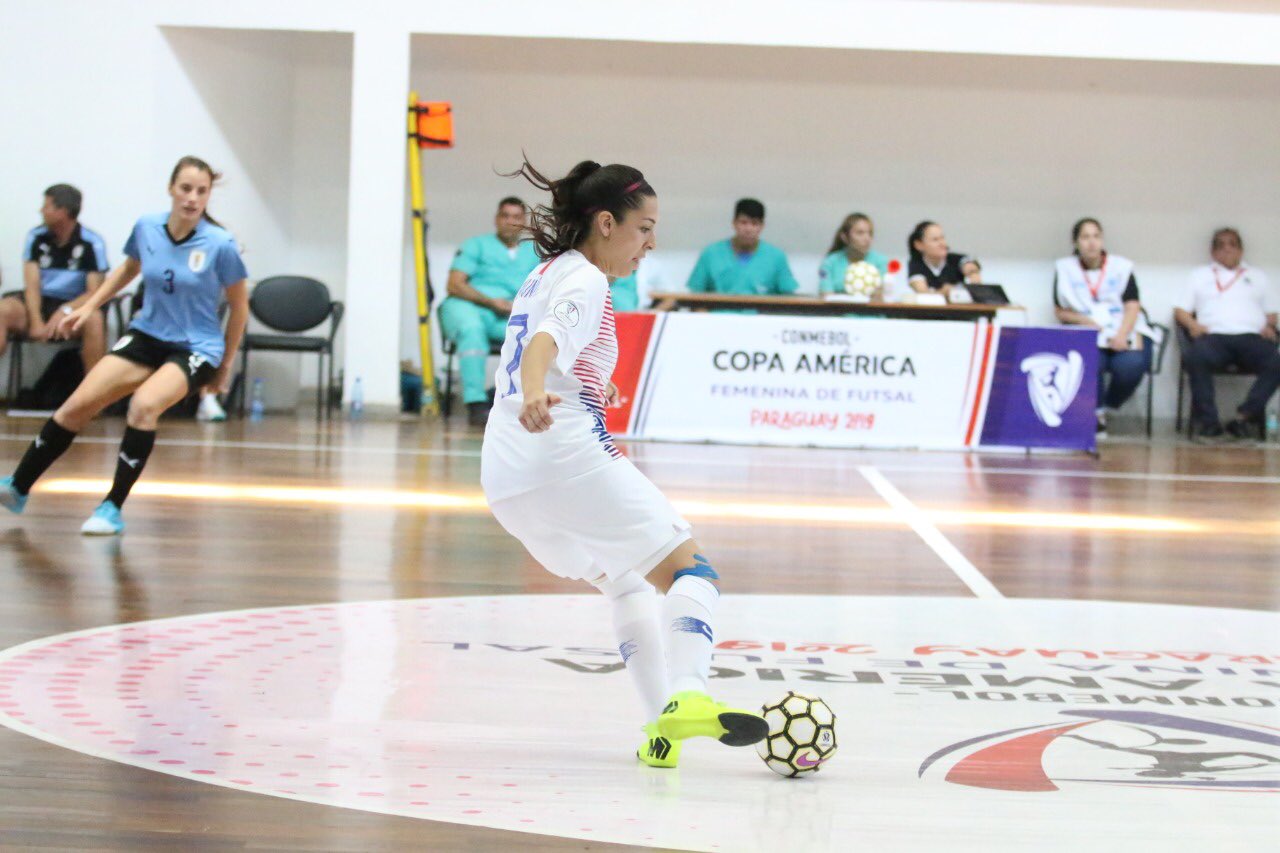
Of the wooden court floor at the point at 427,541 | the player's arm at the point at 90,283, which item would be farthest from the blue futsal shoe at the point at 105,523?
the player's arm at the point at 90,283

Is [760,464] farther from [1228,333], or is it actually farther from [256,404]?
[1228,333]

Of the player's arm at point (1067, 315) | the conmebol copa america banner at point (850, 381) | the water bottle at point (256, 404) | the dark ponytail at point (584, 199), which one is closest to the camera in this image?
the dark ponytail at point (584, 199)

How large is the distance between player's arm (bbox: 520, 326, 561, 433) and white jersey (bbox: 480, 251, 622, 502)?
27mm

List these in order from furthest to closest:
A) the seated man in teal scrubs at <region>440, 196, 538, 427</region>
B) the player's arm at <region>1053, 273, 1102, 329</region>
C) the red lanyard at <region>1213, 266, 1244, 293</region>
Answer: the red lanyard at <region>1213, 266, 1244, 293</region>
the player's arm at <region>1053, 273, 1102, 329</region>
the seated man in teal scrubs at <region>440, 196, 538, 427</region>

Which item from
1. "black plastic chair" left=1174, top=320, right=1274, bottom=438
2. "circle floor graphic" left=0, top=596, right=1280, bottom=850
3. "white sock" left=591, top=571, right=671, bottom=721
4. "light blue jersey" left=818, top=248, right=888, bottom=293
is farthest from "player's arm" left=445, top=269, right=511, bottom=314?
"white sock" left=591, top=571, right=671, bottom=721

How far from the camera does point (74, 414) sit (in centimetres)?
586

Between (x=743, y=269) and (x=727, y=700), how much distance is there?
8676 mm

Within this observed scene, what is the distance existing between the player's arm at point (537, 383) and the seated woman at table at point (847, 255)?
8.64 metres

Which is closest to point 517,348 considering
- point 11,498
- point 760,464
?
point 11,498

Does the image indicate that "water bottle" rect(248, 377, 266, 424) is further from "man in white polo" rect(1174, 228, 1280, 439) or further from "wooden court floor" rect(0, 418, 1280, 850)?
"man in white polo" rect(1174, 228, 1280, 439)

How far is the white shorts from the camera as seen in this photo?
306 centimetres

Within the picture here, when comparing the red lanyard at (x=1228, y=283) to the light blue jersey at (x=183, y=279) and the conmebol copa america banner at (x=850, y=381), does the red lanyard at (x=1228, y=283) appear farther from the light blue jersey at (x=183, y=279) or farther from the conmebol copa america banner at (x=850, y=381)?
the light blue jersey at (x=183, y=279)

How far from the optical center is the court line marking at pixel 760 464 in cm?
914

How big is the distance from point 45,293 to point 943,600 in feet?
26.1
